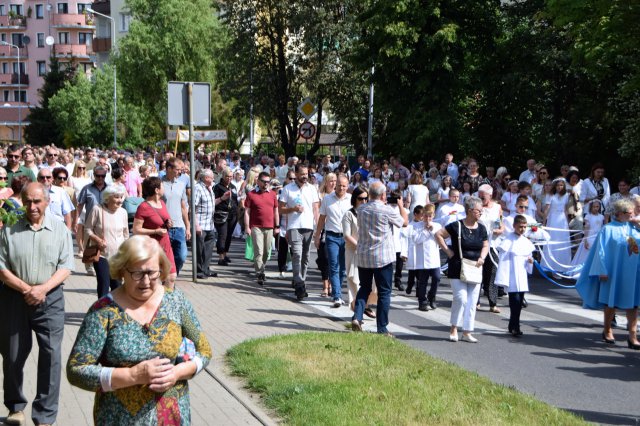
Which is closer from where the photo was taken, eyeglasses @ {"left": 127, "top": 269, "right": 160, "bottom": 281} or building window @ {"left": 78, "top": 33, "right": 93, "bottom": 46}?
eyeglasses @ {"left": 127, "top": 269, "right": 160, "bottom": 281}

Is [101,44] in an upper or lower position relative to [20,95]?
upper

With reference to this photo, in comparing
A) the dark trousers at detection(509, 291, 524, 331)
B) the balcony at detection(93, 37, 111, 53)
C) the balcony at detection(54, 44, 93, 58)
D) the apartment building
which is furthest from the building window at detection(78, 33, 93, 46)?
the dark trousers at detection(509, 291, 524, 331)

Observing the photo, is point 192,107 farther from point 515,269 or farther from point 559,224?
point 559,224

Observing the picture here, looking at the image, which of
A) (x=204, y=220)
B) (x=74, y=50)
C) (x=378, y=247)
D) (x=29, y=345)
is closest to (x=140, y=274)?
(x=29, y=345)

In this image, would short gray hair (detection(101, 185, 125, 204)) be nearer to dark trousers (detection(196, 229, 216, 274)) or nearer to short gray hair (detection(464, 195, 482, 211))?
short gray hair (detection(464, 195, 482, 211))

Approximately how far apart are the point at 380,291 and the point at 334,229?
8.01 feet

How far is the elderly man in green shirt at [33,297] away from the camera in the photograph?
693 cm

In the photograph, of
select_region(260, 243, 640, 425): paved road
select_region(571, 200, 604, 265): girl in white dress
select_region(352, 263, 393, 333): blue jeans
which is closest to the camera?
select_region(260, 243, 640, 425): paved road

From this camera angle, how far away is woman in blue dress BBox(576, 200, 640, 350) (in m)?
11.0

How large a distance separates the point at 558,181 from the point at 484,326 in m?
6.78

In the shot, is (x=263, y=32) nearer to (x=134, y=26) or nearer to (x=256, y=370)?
(x=134, y=26)

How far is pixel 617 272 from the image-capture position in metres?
11.1

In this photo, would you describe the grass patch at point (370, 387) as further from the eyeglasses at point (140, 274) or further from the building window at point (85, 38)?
the building window at point (85, 38)

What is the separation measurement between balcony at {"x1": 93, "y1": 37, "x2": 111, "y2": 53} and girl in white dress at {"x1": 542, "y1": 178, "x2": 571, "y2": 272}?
3683 inches
